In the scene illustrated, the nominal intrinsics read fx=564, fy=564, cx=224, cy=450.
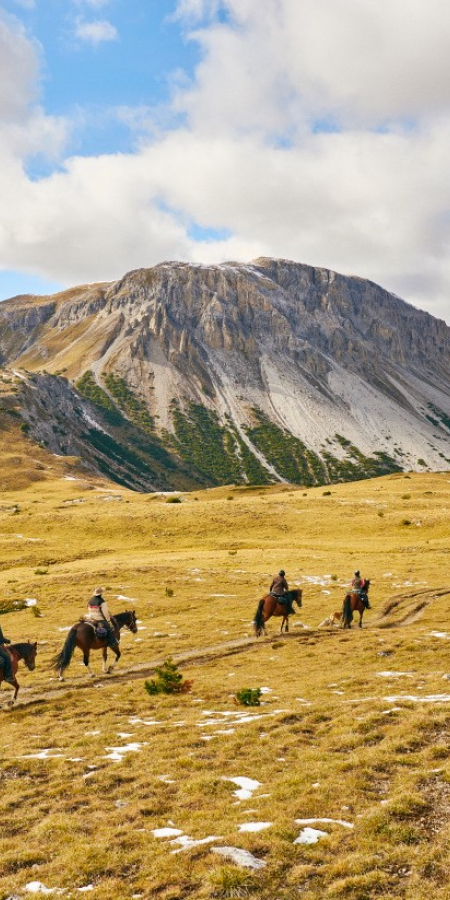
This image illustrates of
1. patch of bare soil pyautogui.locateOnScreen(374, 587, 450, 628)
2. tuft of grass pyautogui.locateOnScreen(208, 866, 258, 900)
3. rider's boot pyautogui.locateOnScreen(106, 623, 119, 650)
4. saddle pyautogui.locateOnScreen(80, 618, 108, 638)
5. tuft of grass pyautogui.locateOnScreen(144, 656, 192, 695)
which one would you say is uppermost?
tuft of grass pyautogui.locateOnScreen(208, 866, 258, 900)

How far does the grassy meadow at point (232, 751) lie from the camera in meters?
9.15

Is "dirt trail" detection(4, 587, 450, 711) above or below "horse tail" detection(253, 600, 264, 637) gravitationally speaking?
below

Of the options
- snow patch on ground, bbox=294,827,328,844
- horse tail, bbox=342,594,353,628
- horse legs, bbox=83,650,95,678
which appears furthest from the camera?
horse tail, bbox=342,594,353,628

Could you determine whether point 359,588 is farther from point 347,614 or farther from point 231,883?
point 231,883

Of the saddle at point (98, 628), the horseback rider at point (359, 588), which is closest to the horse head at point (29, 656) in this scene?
the saddle at point (98, 628)

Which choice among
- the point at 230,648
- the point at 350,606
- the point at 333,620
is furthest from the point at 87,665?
the point at 350,606

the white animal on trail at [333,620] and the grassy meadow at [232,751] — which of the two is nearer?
the grassy meadow at [232,751]

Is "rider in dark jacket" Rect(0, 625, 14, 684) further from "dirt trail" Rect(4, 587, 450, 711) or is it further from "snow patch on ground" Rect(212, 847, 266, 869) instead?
"snow patch on ground" Rect(212, 847, 266, 869)

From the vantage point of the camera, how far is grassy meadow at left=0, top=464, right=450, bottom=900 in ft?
30.0

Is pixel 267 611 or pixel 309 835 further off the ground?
pixel 309 835

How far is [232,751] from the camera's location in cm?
1477

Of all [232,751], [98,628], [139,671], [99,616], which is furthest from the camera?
[99,616]

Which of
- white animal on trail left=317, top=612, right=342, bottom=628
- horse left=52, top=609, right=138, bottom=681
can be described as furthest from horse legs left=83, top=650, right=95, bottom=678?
white animal on trail left=317, top=612, right=342, bottom=628

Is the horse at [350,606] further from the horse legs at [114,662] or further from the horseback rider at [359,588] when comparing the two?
the horse legs at [114,662]
